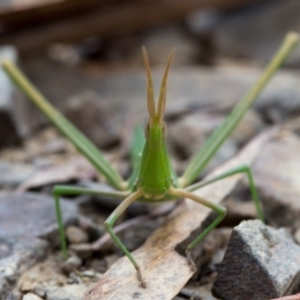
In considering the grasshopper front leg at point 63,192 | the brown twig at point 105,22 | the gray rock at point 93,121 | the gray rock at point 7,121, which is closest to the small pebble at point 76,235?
the grasshopper front leg at point 63,192

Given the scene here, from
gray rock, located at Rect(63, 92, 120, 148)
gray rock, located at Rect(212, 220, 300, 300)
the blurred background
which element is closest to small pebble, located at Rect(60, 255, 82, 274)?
gray rock, located at Rect(212, 220, 300, 300)

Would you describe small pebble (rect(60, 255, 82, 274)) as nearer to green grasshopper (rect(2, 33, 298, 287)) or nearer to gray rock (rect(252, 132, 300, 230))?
green grasshopper (rect(2, 33, 298, 287))

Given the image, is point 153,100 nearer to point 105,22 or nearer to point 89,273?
point 89,273

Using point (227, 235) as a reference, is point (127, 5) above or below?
above

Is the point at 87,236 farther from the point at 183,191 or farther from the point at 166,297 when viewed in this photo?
the point at 166,297

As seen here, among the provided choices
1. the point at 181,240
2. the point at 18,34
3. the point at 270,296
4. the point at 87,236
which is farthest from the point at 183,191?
the point at 18,34

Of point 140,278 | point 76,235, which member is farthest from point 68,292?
point 76,235
